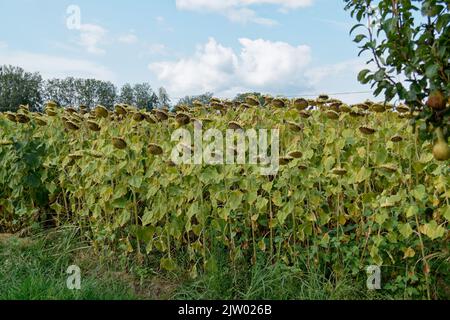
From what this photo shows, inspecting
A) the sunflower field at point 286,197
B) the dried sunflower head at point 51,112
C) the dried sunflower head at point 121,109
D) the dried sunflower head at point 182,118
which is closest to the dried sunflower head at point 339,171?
the sunflower field at point 286,197

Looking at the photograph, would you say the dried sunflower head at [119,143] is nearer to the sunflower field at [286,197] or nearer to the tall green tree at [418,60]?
the sunflower field at [286,197]

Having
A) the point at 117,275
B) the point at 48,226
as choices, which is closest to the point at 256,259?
the point at 117,275

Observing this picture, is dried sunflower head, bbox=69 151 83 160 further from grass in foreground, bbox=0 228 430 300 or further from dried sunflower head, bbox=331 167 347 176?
dried sunflower head, bbox=331 167 347 176

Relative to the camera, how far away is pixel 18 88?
20.2 meters

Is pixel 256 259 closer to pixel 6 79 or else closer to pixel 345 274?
pixel 345 274

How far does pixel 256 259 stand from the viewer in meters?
3.33

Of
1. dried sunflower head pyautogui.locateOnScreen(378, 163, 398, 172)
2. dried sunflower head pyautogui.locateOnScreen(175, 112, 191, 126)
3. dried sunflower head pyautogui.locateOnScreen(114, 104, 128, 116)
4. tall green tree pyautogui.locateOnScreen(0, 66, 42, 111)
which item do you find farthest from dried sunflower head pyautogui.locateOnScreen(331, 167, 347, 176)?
tall green tree pyautogui.locateOnScreen(0, 66, 42, 111)

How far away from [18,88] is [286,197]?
19071 millimetres

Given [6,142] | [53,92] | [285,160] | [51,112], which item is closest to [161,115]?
[285,160]

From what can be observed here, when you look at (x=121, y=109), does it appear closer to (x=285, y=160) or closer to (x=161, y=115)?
(x=161, y=115)

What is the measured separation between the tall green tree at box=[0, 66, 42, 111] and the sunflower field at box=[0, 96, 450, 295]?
15.5 m

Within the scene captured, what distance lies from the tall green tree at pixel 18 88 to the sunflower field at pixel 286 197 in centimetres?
1553

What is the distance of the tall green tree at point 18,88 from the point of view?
62.4 ft
